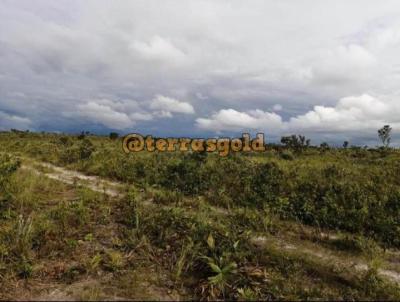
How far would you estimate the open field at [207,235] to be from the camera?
5773 millimetres

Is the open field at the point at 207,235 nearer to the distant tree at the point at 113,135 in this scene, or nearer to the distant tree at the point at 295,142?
the distant tree at the point at 295,142

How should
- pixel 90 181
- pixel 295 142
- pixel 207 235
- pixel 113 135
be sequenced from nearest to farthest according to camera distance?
pixel 207 235
pixel 90 181
pixel 295 142
pixel 113 135

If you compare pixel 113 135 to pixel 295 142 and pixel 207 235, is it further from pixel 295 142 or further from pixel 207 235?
pixel 207 235

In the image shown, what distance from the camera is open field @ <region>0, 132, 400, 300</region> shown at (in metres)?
5.77

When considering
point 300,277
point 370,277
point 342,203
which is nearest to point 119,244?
point 300,277

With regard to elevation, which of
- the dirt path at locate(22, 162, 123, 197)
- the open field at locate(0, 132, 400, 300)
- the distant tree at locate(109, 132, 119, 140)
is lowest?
the open field at locate(0, 132, 400, 300)

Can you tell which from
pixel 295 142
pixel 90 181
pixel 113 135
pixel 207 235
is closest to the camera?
pixel 207 235

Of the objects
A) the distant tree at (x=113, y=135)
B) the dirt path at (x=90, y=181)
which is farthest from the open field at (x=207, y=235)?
the distant tree at (x=113, y=135)

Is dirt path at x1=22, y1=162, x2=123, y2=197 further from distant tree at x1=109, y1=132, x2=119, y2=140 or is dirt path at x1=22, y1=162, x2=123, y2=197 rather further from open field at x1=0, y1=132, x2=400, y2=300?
distant tree at x1=109, y1=132, x2=119, y2=140

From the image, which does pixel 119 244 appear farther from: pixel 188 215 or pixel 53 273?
pixel 188 215

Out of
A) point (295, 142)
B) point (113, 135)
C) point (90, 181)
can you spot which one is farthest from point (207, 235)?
point (113, 135)

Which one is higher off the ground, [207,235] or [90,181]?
[90,181]

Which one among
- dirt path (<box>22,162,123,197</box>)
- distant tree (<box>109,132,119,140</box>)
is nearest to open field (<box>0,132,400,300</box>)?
dirt path (<box>22,162,123,197</box>)

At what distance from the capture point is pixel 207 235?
725cm
